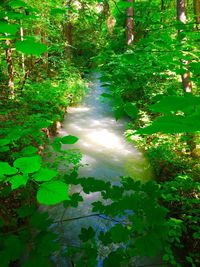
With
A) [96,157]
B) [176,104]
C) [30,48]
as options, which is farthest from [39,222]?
[96,157]

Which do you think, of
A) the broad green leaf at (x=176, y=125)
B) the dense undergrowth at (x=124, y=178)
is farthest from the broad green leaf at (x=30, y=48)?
the broad green leaf at (x=176, y=125)

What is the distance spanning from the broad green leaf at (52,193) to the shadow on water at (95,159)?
10.3ft

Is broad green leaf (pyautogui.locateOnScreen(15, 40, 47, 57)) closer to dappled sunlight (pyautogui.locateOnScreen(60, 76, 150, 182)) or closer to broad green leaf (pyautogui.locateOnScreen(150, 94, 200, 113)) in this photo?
broad green leaf (pyautogui.locateOnScreen(150, 94, 200, 113))

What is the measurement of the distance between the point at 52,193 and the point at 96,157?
21.2 ft

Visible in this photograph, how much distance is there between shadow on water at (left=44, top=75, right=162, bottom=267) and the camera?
4.87 metres

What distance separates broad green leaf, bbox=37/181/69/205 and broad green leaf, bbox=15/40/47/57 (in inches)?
21.9

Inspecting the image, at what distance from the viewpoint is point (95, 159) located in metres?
7.29

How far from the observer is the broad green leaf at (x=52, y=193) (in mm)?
932

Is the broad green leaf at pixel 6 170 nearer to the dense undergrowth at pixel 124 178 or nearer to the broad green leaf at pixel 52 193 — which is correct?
the dense undergrowth at pixel 124 178

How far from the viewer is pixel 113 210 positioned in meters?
2.12

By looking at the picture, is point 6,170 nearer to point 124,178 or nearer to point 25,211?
point 25,211

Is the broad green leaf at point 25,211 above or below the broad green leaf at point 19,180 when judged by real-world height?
below

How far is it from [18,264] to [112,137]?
17.5 feet

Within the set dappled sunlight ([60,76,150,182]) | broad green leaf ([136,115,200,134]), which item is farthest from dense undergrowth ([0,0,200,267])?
dappled sunlight ([60,76,150,182])
